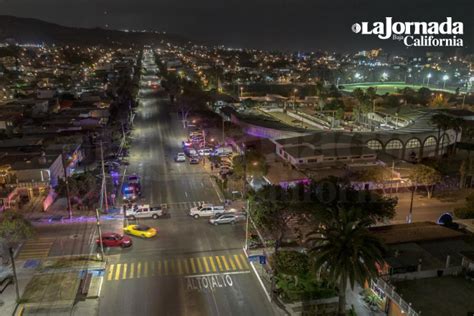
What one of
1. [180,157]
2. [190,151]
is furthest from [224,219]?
[190,151]

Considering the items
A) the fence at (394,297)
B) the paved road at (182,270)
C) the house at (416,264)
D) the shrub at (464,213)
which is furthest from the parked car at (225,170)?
the fence at (394,297)

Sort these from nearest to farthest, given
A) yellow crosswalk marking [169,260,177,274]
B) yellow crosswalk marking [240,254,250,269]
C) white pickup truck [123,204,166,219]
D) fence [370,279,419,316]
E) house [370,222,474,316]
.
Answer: fence [370,279,419,316], house [370,222,474,316], yellow crosswalk marking [169,260,177,274], yellow crosswalk marking [240,254,250,269], white pickup truck [123,204,166,219]

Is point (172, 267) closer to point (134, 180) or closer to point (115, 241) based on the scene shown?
point (115, 241)

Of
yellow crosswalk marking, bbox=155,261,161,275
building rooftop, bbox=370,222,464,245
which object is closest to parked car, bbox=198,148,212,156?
yellow crosswalk marking, bbox=155,261,161,275

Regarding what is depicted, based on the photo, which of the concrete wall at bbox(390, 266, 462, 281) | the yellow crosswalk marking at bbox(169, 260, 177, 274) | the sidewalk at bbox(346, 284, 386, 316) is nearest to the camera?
the concrete wall at bbox(390, 266, 462, 281)

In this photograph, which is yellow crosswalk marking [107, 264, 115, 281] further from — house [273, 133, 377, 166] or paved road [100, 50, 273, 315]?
house [273, 133, 377, 166]

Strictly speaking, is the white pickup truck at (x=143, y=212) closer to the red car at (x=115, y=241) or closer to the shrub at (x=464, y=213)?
the red car at (x=115, y=241)

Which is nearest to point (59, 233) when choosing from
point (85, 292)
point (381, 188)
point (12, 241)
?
point (12, 241)

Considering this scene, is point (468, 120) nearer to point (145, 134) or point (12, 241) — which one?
point (145, 134)
